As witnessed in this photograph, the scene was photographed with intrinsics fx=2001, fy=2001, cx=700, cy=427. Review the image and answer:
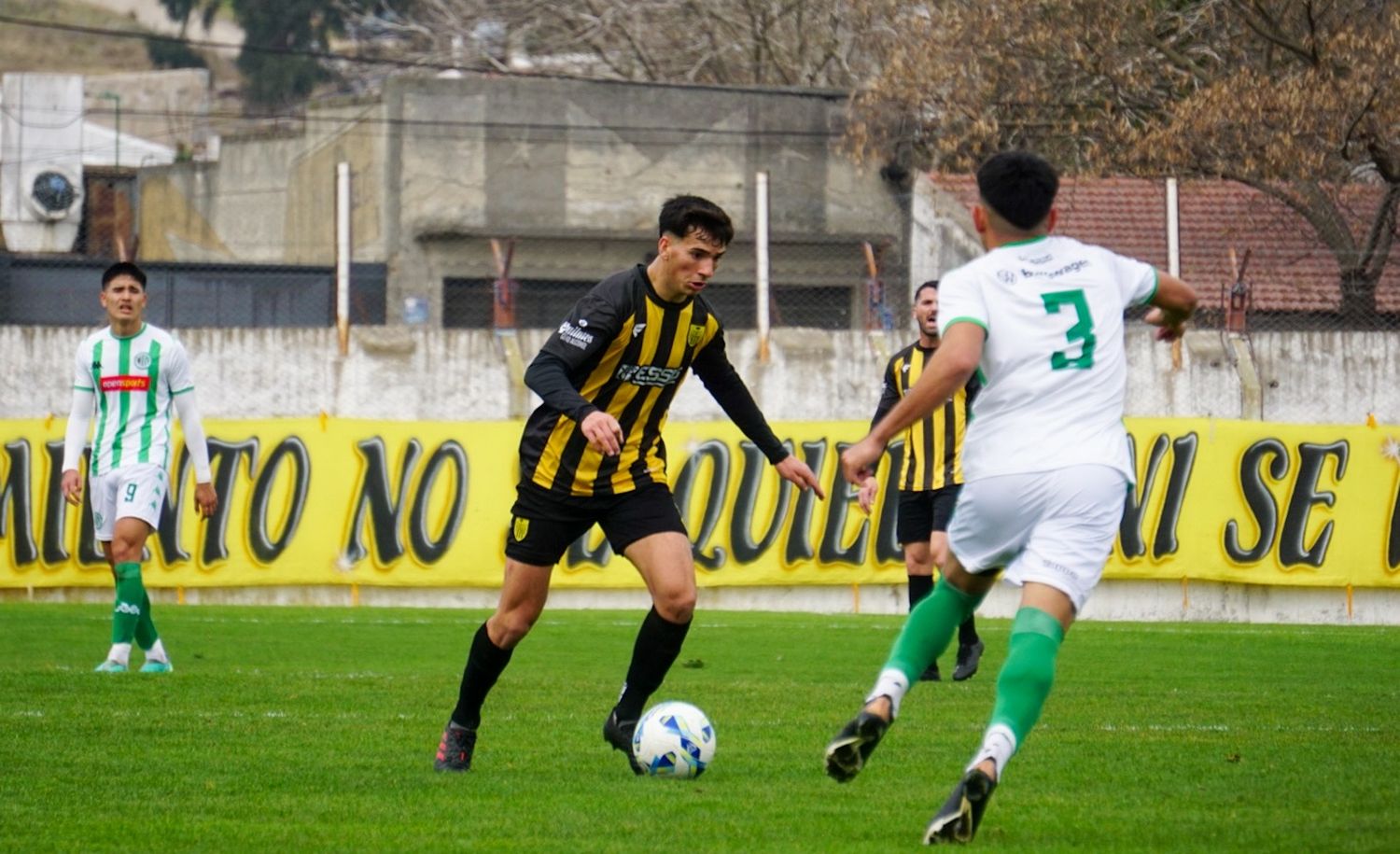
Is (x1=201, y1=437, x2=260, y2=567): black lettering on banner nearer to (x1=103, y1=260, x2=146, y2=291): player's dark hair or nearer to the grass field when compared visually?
the grass field

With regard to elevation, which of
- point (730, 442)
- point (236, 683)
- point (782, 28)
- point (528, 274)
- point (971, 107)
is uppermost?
point (782, 28)

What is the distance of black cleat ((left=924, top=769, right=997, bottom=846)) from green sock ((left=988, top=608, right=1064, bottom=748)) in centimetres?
24

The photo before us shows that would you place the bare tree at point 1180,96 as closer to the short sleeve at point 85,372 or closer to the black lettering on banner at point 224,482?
the black lettering on banner at point 224,482

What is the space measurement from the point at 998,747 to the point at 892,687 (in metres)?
0.44

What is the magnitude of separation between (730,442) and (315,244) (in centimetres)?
1421

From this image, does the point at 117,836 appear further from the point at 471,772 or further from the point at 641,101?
the point at 641,101

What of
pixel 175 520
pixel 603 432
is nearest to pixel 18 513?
pixel 175 520

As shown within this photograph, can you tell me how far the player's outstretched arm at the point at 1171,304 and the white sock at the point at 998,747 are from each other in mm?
1368

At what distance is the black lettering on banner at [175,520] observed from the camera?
18.3 m

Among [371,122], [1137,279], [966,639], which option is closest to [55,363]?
[371,122]

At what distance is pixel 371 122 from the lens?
94.7 ft

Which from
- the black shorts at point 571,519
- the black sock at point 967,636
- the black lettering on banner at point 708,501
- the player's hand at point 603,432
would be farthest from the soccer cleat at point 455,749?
the black lettering on banner at point 708,501

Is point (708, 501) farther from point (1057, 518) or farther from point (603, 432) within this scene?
point (1057, 518)

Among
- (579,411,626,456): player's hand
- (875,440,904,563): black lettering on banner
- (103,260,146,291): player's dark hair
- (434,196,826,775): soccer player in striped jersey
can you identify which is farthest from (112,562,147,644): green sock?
(875,440,904,563): black lettering on banner
